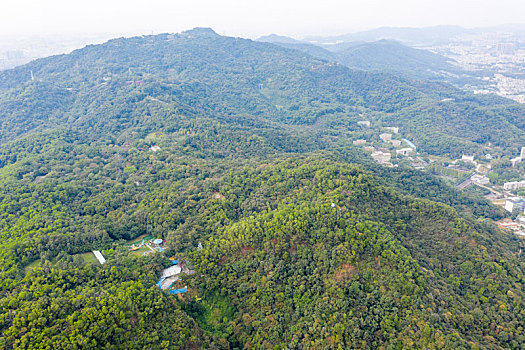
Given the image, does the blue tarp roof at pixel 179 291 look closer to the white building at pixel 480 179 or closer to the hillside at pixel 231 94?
the hillside at pixel 231 94

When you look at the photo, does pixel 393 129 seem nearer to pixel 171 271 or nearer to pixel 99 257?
pixel 171 271

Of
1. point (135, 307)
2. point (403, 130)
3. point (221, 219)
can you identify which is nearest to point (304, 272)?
point (221, 219)

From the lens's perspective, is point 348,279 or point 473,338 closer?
point 473,338

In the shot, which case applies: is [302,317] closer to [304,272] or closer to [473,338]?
[304,272]

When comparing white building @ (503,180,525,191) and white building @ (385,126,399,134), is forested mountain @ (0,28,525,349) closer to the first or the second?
white building @ (503,180,525,191)

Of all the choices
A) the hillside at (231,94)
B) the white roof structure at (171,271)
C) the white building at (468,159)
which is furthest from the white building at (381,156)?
Result: the white roof structure at (171,271)

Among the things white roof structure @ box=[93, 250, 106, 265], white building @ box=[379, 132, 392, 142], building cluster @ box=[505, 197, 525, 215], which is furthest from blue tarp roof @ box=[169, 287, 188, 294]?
white building @ box=[379, 132, 392, 142]
